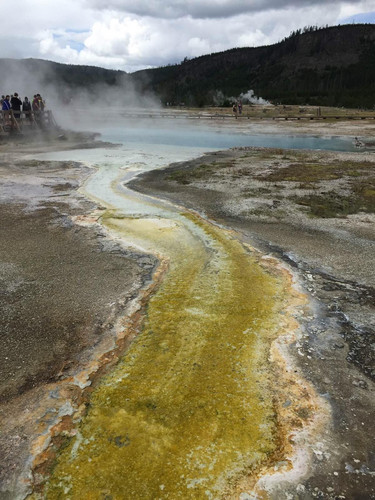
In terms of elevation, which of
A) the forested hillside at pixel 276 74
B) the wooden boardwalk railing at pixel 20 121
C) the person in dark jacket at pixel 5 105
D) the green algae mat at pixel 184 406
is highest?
the forested hillside at pixel 276 74

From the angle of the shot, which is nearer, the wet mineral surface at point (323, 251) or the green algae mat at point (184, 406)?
the green algae mat at point (184, 406)

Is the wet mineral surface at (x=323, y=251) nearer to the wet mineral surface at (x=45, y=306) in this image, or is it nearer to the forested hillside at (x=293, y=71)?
the wet mineral surface at (x=45, y=306)

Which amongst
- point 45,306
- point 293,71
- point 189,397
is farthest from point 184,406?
point 293,71

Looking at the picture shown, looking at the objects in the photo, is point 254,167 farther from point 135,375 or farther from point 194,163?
point 135,375

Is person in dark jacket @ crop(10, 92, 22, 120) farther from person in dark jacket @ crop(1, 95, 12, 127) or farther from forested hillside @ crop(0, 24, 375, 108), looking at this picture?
forested hillside @ crop(0, 24, 375, 108)

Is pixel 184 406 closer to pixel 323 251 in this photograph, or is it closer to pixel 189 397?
pixel 189 397

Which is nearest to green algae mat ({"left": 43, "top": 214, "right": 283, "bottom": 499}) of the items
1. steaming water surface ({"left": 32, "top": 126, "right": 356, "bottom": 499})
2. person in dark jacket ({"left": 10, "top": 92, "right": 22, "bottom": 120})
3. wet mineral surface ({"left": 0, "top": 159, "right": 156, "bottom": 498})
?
steaming water surface ({"left": 32, "top": 126, "right": 356, "bottom": 499})


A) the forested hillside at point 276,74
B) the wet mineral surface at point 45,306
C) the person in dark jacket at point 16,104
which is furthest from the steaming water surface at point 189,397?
the forested hillside at point 276,74

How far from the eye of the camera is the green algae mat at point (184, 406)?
1.94m

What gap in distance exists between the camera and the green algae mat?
6.36 ft

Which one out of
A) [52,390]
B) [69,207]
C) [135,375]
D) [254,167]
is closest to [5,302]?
[52,390]

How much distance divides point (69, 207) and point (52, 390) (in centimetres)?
465

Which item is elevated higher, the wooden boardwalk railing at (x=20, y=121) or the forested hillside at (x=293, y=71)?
the forested hillside at (x=293, y=71)

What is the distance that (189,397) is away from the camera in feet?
8.04
